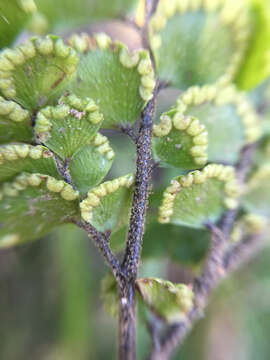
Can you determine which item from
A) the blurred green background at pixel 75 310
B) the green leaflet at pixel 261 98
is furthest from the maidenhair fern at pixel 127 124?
the blurred green background at pixel 75 310

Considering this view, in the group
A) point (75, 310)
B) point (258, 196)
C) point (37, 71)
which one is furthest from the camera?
point (75, 310)

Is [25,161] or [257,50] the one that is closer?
[25,161]

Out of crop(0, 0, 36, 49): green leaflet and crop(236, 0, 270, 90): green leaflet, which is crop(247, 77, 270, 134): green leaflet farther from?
crop(0, 0, 36, 49): green leaflet

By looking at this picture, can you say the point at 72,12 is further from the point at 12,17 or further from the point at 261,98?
the point at 261,98

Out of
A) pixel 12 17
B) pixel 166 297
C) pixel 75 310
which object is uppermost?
pixel 12 17

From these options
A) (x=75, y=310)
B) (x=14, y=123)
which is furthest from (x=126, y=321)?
(x=75, y=310)

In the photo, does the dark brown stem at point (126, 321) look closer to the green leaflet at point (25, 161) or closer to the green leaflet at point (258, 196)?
the green leaflet at point (25, 161)

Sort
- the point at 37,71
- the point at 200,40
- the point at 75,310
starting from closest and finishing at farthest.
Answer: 1. the point at 37,71
2. the point at 200,40
3. the point at 75,310
